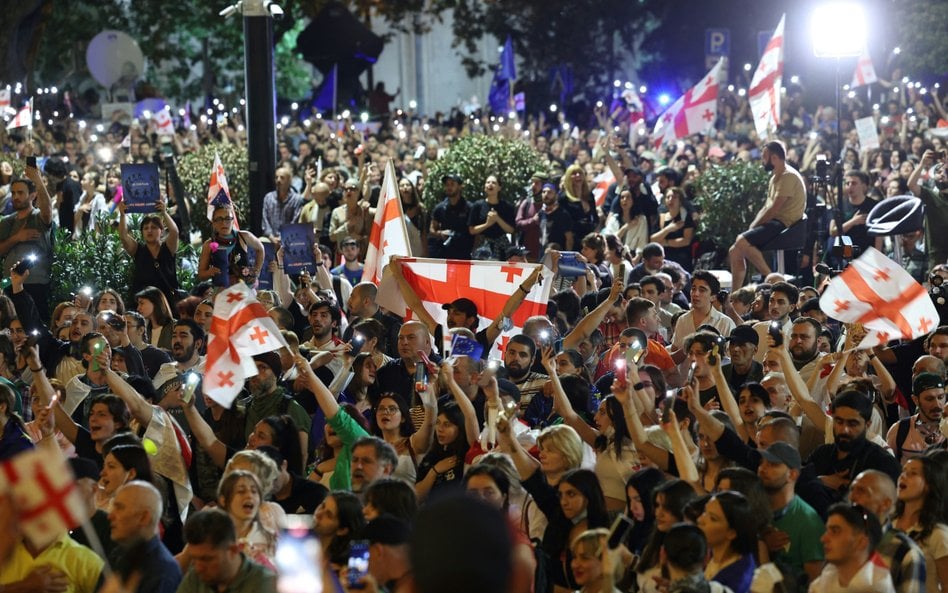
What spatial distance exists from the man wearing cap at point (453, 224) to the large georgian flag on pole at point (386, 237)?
3.79 meters

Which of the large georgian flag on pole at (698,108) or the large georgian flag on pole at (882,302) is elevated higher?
the large georgian flag on pole at (698,108)

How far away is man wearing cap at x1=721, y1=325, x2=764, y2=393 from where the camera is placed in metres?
9.95

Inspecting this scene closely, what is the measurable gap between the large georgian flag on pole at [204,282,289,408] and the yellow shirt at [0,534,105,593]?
1938mm

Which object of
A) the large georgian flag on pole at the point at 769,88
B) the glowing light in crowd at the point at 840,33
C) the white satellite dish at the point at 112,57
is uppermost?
the white satellite dish at the point at 112,57

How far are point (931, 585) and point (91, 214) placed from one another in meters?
12.6

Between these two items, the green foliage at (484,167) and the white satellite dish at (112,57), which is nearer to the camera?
the green foliage at (484,167)

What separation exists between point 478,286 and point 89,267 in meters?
4.54

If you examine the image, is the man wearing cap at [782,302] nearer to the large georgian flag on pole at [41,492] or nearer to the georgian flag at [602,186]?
the large georgian flag on pole at [41,492]

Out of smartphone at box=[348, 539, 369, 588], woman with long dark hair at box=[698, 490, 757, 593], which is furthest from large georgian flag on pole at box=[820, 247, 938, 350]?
smartphone at box=[348, 539, 369, 588]

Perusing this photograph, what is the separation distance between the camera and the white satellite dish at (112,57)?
120 feet

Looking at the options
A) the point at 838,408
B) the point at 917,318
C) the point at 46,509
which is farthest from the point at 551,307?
the point at 46,509

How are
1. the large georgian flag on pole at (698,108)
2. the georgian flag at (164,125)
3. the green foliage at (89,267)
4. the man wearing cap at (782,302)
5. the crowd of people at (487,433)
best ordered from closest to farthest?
the crowd of people at (487,433), the man wearing cap at (782,302), the green foliage at (89,267), the large georgian flag on pole at (698,108), the georgian flag at (164,125)

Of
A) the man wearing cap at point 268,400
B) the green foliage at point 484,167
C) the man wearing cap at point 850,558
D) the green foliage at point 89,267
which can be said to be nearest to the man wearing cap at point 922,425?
the man wearing cap at point 850,558

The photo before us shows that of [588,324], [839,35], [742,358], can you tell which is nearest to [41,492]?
[742,358]
